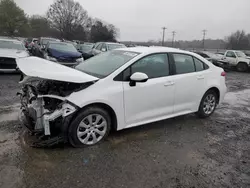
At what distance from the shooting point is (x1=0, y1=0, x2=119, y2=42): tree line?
1836 inches

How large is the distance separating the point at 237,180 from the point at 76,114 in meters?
2.42

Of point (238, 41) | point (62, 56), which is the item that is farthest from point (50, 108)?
point (238, 41)

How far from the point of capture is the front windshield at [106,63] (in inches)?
140

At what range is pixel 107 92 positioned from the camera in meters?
3.22

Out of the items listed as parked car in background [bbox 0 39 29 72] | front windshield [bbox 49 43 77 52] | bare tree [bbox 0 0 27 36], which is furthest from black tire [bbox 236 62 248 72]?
bare tree [bbox 0 0 27 36]

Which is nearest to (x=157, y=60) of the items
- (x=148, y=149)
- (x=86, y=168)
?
(x=148, y=149)

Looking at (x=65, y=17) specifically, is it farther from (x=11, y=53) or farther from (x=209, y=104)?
(x=209, y=104)

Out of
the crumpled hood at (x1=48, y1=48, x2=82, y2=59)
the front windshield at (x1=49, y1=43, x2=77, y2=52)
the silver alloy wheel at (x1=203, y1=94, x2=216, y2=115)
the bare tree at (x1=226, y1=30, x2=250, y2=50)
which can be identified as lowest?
the silver alloy wheel at (x1=203, y1=94, x2=216, y2=115)

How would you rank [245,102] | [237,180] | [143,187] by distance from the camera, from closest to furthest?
[143,187]
[237,180]
[245,102]

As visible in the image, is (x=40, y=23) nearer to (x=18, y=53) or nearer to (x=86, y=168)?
(x=18, y=53)

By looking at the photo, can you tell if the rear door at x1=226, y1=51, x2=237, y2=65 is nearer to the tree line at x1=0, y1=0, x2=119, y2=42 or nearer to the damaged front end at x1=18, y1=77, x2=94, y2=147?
the damaged front end at x1=18, y1=77, x2=94, y2=147

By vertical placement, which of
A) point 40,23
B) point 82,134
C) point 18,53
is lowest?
point 82,134

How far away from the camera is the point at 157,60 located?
3.89m

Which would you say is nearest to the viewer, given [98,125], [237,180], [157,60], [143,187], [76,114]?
[143,187]
